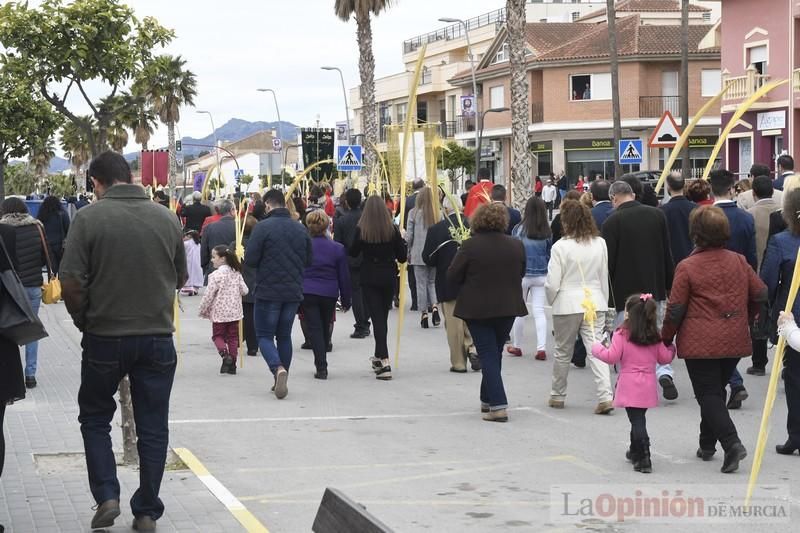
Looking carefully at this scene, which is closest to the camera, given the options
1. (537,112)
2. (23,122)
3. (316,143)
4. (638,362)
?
(638,362)

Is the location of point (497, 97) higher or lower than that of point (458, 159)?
higher

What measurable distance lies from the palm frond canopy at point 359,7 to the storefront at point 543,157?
2718 cm

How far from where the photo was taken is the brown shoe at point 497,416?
405 inches

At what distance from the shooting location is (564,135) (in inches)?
2479

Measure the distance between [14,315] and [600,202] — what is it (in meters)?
8.45

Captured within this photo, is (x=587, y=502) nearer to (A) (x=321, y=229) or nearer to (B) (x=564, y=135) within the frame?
(A) (x=321, y=229)

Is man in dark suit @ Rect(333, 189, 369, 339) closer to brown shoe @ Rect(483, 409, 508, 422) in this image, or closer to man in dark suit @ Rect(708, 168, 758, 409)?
man in dark suit @ Rect(708, 168, 758, 409)

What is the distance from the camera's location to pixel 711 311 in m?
8.47

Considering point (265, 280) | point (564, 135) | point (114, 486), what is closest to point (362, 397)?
point (265, 280)

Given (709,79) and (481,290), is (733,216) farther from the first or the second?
(709,79)

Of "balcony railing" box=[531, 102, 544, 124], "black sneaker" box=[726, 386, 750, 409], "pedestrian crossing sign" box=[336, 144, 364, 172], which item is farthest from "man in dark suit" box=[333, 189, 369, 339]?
"balcony railing" box=[531, 102, 544, 124]

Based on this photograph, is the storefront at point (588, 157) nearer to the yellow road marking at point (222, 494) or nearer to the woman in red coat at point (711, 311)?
the woman in red coat at point (711, 311)

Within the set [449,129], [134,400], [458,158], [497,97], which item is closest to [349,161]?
[134,400]

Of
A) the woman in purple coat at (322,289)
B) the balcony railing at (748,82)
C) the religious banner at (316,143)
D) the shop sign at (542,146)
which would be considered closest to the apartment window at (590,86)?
the shop sign at (542,146)
